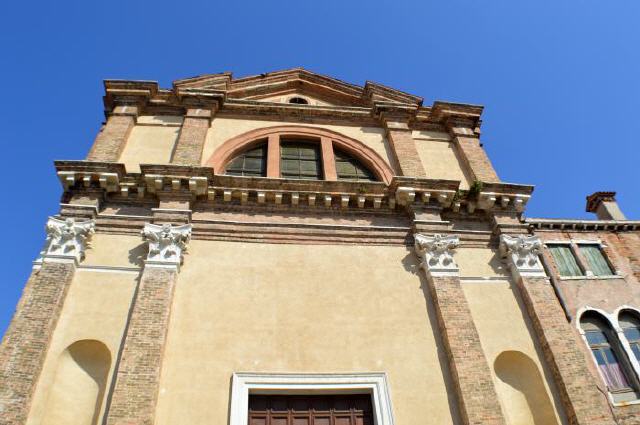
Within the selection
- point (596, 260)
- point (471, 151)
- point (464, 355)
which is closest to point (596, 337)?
point (596, 260)

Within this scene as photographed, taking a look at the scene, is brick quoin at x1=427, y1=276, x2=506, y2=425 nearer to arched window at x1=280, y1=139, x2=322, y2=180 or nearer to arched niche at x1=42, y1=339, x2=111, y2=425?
arched window at x1=280, y1=139, x2=322, y2=180

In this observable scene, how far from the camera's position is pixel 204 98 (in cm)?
1432

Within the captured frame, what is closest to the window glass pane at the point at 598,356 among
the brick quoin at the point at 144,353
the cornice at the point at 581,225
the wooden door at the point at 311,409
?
the cornice at the point at 581,225

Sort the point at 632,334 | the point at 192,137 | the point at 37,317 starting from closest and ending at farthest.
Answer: the point at 37,317
the point at 632,334
the point at 192,137

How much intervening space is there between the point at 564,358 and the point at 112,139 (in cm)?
1158

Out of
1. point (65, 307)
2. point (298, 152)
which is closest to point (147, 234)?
point (65, 307)

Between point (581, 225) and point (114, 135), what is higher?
point (114, 135)

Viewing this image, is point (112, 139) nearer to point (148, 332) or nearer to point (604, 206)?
point (148, 332)

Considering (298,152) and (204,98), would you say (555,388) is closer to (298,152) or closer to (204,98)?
(298,152)

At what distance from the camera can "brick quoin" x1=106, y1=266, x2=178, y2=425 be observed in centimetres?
792

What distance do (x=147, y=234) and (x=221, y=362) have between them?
3.24 meters

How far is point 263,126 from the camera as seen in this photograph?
571 inches

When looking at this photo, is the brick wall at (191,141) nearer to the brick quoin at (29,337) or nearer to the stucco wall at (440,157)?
the brick quoin at (29,337)

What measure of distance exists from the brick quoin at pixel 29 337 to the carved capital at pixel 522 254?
935 cm
